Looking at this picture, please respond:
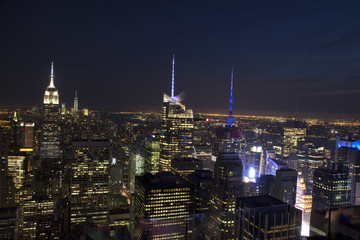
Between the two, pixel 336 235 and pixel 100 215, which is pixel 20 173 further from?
pixel 336 235

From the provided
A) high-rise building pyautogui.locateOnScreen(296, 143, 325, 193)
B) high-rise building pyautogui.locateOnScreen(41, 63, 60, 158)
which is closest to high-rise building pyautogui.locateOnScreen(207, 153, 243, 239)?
high-rise building pyautogui.locateOnScreen(296, 143, 325, 193)

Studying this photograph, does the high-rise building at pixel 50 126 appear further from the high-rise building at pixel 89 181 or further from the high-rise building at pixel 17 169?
the high-rise building at pixel 89 181

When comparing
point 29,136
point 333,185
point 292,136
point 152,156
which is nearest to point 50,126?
point 29,136

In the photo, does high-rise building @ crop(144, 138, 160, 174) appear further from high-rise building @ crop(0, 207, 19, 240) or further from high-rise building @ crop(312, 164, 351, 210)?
high-rise building @ crop(312, 164, 351, 210)

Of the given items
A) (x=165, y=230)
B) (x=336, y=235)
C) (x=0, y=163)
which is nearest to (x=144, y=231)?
(x=165, y=230)

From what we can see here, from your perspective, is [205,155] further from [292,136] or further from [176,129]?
[292,136]

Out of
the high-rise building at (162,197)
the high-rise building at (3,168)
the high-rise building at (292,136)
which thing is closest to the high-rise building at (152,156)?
the high-rise building at (162,197)

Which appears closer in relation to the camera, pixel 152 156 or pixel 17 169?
pixel 17 169
